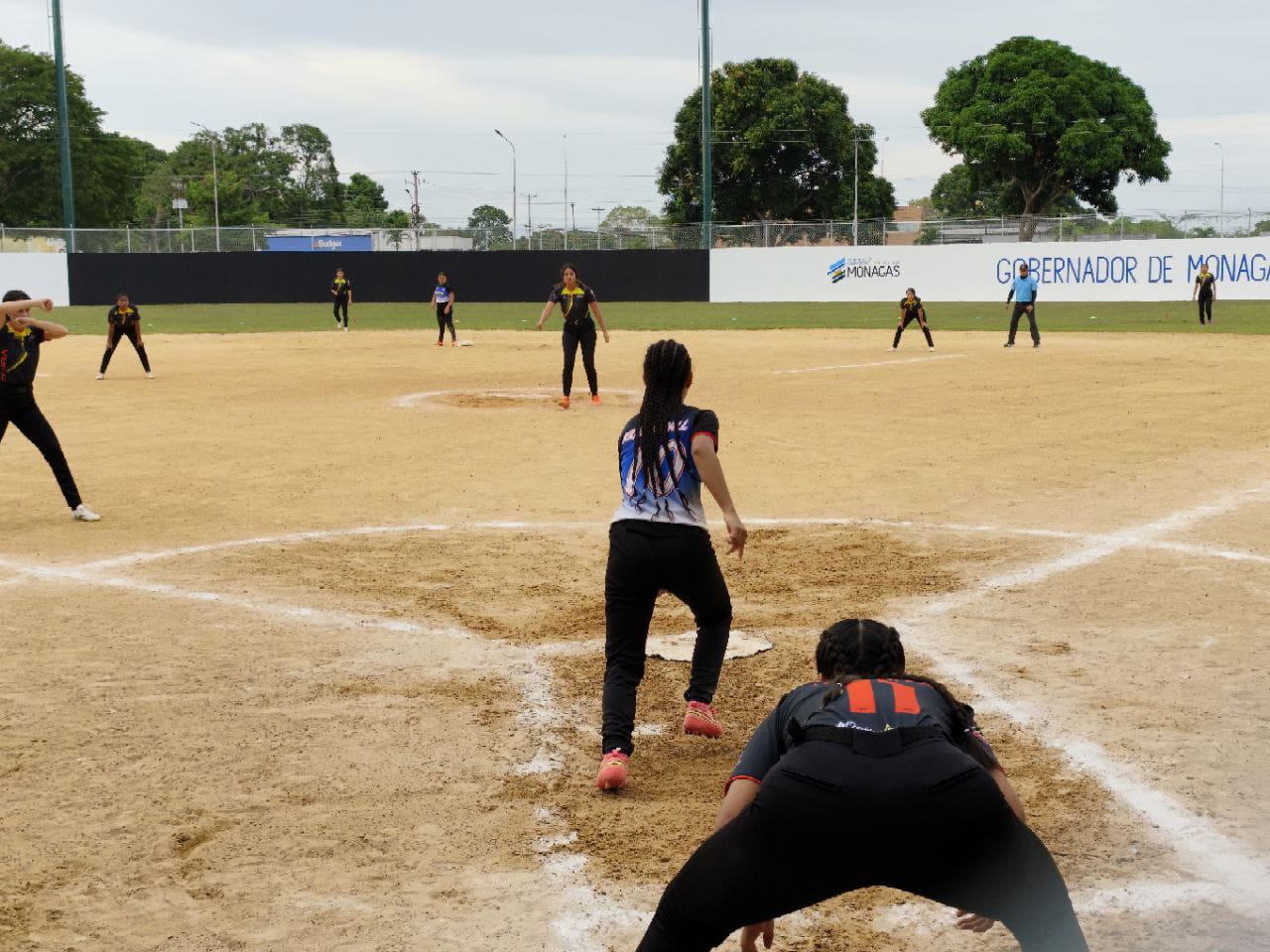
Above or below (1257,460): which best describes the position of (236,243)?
above

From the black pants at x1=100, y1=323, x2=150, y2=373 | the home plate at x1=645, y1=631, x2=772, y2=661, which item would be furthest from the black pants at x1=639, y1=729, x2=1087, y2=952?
the black pants at x1=100, y1=323, x2=150, y2=373

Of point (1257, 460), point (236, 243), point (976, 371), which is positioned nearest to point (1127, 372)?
point (976, 371)

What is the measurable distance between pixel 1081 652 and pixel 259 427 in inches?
499

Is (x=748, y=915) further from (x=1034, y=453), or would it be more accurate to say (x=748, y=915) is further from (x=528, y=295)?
(x=528, y=295)

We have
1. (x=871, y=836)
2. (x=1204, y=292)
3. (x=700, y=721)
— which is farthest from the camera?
(x=1204, y=292)

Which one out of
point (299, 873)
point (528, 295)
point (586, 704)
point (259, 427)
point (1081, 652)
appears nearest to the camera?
point (299, 873)

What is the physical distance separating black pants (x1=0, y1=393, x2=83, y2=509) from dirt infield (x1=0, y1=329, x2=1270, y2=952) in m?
0.36

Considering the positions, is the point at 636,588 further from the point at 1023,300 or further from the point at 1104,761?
the point at 1023,300

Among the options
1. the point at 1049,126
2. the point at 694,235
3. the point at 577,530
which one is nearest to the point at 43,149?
the point at 694,235

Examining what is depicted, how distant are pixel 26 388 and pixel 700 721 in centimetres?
805

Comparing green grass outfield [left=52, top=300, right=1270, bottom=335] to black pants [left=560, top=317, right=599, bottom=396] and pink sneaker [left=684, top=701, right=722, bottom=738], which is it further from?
pink sneaker [left=684, top=701, right=722, bottom=738]

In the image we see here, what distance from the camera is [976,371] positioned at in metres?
24.1

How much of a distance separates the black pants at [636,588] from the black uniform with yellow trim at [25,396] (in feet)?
24.6

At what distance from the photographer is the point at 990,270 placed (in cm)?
5112
